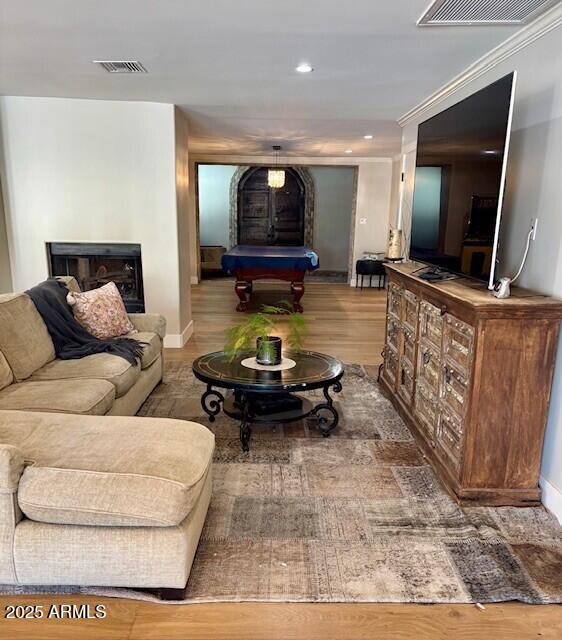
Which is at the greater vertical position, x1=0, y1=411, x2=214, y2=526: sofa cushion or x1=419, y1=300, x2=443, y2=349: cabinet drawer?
x1=419, y1=300, x2=443, y2=349: cabinet drawer

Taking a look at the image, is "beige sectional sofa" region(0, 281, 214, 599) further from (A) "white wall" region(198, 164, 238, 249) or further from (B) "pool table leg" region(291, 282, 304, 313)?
(A) "white wall" region(198, 164, 238, 249)

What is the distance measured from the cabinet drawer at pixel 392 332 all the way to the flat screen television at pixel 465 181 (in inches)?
20.7

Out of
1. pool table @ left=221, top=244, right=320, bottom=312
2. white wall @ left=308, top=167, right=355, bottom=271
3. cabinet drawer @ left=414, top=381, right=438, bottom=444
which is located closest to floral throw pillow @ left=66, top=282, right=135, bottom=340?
cabinet drawer @ left=414, top=381, right=438, bottom=444

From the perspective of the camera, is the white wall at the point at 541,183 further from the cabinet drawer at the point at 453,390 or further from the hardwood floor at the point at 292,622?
the hardwood floor at the point at 292,622

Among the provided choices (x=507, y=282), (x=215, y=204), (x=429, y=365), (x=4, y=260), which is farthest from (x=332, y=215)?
(x=507, y=282)

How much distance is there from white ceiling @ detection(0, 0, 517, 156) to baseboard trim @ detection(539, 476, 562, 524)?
7.79 ft

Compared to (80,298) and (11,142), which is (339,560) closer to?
(80,298)

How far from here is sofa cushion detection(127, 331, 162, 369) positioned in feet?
11.1

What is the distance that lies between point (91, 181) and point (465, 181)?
3.56 meters

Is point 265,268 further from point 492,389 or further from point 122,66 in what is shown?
point 492,389

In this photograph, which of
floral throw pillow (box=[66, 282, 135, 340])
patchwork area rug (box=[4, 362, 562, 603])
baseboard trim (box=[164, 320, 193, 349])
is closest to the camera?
patchwork area rug (box=[4, 362, 562, 603])

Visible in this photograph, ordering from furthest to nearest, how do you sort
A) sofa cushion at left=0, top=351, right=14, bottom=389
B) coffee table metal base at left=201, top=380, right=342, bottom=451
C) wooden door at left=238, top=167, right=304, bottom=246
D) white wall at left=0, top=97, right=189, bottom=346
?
1. wooden door at left=238, top=167, right=304, bottom=246
2. white wall at left=0, top=97, right=189, bottom=346
3. coffee table metal base at left=201, top=380, right=342, bottom=451
4. sofa cushion at left=0, top=351, right=14, bottom=389

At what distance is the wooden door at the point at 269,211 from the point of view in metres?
10.7

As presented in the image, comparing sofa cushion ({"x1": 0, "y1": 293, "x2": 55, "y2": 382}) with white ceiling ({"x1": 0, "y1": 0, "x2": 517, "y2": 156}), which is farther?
sofa cushion ({"x1": 0, "y1": 293, "x2": 55, "y2": 382})
